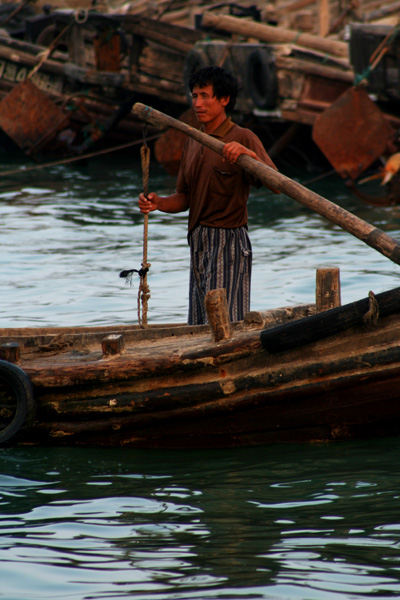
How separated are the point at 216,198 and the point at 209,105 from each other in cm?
45

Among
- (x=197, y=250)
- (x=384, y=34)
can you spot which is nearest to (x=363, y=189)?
(x=384, y=34)

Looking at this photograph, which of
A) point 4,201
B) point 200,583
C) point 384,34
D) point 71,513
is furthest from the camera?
point 4,201

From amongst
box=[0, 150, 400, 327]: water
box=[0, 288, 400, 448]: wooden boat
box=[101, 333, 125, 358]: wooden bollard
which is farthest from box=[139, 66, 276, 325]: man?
box=[0, 150, 400, 327]: water

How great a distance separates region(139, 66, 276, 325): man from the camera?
4500mm

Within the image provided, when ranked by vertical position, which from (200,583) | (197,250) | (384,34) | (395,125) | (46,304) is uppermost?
(384,34)

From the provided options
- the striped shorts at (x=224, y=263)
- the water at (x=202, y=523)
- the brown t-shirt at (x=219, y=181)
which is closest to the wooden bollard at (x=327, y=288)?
the striped shorts at (x=224, y=263)

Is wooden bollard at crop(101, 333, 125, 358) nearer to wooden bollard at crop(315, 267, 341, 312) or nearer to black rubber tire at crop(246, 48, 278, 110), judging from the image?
wooden bollard at crop(315, 267, 341, 312)

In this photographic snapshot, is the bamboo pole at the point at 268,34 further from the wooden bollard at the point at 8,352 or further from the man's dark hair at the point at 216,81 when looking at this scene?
the wooden bollard at the point at 8,352

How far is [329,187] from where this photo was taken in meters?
13.1

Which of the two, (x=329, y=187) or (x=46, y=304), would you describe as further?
(x=329, y=187)

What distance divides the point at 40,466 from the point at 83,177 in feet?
34.9

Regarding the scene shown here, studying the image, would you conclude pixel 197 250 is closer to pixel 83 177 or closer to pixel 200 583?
pixel 200 583

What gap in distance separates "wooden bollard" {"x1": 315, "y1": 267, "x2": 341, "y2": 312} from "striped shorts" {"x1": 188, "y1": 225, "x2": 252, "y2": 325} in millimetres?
377

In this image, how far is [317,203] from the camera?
4.16 meters
